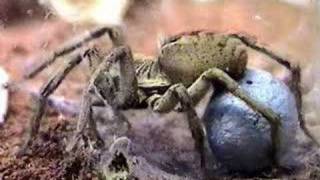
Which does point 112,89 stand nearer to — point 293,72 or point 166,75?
point 166,75

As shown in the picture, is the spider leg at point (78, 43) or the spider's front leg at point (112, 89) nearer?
the spider's front leg at point (112, 89)

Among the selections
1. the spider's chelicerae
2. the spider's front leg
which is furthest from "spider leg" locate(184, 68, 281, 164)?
the spider's front leg

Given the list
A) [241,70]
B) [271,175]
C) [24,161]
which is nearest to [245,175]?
[271,175]

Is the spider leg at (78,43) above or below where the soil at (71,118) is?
above

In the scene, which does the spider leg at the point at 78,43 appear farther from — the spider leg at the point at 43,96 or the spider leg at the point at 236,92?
the spider leg at the point at 236,92

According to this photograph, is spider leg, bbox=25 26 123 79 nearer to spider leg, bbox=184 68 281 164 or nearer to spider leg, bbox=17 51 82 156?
spider leg, bbox=17 51 82 156

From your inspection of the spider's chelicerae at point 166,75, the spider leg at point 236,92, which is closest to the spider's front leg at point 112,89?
the spider's chelicerae at point 166,75

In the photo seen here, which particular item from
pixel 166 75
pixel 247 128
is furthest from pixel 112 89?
pixel 247 128
